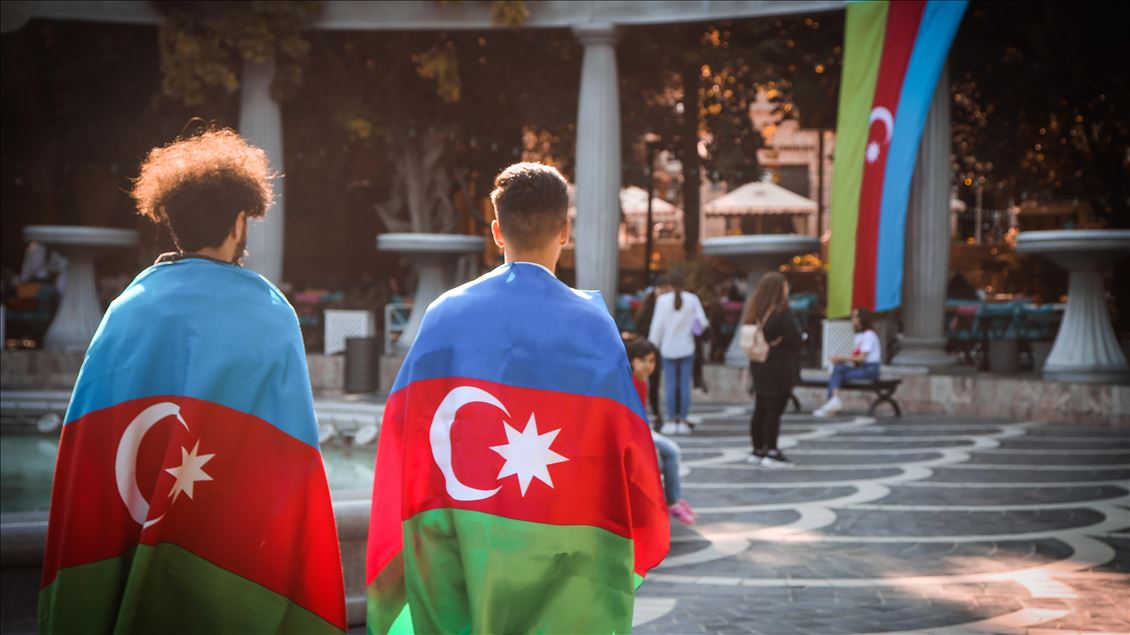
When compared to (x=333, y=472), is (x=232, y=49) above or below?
above

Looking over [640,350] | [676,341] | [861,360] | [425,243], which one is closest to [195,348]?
[640,350]

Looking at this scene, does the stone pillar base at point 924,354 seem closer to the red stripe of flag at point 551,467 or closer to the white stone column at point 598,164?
the white stone column at point 598,164

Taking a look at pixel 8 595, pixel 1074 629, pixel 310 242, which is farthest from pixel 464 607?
pixel 310 242

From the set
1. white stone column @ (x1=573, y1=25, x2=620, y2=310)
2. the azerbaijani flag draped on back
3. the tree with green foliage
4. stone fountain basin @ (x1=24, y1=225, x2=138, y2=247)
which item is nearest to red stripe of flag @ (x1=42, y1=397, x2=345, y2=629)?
the azerbaijani flag draped on back

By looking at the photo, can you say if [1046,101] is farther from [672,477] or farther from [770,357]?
[672,477]

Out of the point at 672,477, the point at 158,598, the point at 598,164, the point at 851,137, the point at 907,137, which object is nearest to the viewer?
the point at 158,598

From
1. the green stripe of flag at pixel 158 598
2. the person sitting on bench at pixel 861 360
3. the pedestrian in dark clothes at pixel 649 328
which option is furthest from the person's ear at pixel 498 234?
the person sitting on bench at pixel 861 360

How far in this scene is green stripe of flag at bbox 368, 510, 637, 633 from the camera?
11.0 feet

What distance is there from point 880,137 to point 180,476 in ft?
48.4

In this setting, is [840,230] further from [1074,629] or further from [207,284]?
[207,284]

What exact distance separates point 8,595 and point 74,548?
243cm

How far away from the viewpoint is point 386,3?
806 inches

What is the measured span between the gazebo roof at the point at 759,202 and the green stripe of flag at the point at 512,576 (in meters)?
27.8

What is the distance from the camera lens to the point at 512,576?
336 centimetres
